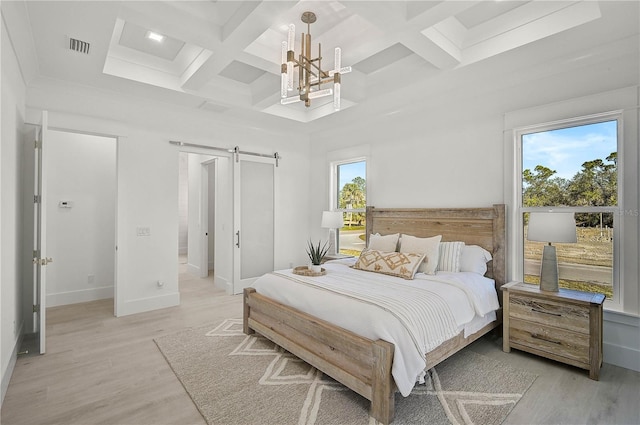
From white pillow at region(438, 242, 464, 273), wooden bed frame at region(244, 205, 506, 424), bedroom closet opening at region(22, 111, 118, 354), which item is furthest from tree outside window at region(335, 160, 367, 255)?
bedroom closet opening at region(22, 111, 118, 354)

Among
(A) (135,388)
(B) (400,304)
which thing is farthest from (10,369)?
(B) (400,304)

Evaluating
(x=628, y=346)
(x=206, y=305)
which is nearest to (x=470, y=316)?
(x=628, y=346)

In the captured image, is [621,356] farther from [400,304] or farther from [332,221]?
[332,221]

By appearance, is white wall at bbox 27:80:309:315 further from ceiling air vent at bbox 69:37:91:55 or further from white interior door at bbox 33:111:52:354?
ceiling air vent at bbox 69:37:91:55

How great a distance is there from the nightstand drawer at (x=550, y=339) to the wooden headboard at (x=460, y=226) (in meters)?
0.54

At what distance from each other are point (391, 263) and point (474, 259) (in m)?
0.90

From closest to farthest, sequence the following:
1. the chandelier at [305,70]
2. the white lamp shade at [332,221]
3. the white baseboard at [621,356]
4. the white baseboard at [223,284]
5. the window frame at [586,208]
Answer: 1. the chandelier at [305,70]
2. the white baseboard at [621,356]
3. the window frame at [586,208]
4. the white lamp shade at [332,221]
5. the white baseboard at [223,284]

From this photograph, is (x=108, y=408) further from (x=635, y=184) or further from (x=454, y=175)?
(x=635, y=184)

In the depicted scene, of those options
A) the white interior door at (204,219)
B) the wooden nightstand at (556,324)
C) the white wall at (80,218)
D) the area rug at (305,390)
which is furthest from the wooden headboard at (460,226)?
the white wall at (80,218)

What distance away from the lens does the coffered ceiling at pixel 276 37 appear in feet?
8.09

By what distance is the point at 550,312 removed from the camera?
2.72 meters

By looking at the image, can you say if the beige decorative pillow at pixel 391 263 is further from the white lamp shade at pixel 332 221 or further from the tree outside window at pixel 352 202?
the tree outside window at pixel 352 202

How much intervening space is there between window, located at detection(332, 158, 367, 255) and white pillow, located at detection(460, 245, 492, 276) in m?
1.79

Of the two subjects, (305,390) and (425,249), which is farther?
(425,249)
